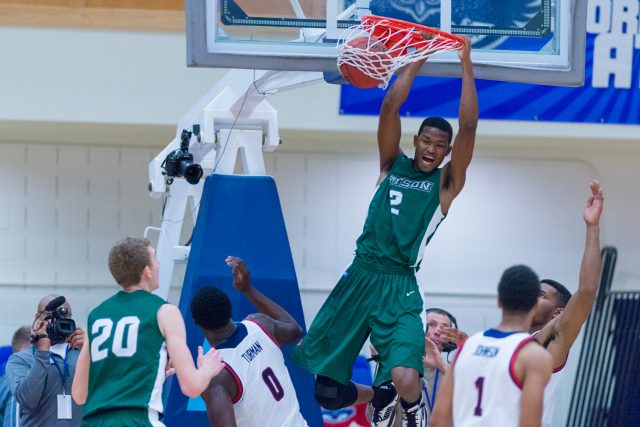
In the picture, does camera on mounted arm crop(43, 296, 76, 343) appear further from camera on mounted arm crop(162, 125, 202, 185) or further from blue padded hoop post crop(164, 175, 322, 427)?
camera on mounted arm crop(162, 125, 202, 185)

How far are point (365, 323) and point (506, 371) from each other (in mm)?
2045

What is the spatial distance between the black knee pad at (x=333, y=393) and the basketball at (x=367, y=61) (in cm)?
183

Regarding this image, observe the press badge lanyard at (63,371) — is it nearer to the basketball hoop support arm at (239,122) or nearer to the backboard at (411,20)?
the basketball hoop support arm at (239,122)

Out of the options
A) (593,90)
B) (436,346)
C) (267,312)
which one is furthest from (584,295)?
(593,90)

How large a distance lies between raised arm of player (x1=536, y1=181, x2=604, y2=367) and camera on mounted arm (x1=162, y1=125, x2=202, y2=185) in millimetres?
3305

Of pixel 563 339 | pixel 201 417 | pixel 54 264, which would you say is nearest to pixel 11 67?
pixel 54 264

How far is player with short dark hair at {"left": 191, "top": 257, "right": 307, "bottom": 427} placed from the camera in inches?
260

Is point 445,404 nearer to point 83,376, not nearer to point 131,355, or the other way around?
point 131,355

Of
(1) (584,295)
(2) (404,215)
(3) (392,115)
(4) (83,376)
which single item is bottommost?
(4) (83,376)

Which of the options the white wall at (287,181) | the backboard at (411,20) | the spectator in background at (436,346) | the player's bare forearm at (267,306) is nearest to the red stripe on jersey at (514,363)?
the backboard at (411,20)

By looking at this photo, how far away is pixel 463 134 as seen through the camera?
6.70m

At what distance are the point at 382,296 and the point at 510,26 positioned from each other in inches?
75.0

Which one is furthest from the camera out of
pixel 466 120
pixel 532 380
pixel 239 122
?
pixel 239 122

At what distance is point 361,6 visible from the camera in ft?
23.9
